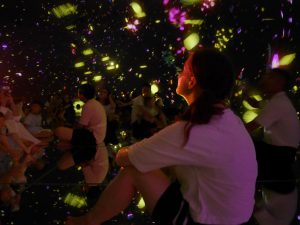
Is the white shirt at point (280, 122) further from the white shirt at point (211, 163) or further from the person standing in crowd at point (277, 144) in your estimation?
the white shirt at point (211, 163)

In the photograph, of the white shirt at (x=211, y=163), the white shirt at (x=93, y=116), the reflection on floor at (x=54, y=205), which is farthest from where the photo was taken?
the white shirt at (x=93, y=116)

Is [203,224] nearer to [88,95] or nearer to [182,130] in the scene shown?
[182,130]

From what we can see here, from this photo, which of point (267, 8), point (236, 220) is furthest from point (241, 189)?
point (267, 8)

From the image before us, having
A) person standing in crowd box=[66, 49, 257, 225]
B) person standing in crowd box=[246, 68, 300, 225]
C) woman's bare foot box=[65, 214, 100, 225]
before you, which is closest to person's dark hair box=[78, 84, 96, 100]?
person standing in crowd box=[246, 68, 300, 225]

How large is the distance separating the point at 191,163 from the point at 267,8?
5.28 metres

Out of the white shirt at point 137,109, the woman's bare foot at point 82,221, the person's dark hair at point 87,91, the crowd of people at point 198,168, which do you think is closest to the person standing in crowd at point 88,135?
the person's dark hair at point 87,91

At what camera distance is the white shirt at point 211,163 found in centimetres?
142

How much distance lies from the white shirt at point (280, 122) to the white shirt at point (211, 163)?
132cm

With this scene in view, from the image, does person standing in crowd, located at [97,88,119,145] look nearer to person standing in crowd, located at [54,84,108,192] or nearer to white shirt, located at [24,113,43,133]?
person standing in crowd, located at [54,84,108,192]

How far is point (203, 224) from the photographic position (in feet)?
4.88

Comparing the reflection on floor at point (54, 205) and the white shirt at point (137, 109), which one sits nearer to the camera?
the reflection on floor at point (54, 205)

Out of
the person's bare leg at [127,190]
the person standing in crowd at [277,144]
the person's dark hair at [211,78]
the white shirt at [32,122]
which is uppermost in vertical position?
the person's dark hair at [211,78]

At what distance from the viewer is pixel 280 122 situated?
9.28ft

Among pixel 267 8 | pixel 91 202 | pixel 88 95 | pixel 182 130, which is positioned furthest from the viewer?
pixel 267 8
